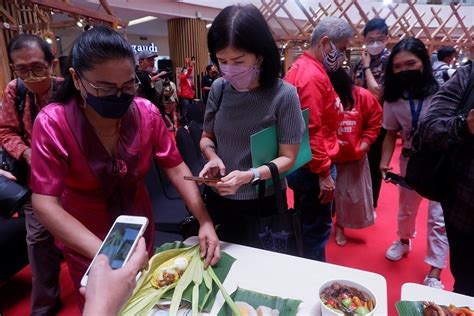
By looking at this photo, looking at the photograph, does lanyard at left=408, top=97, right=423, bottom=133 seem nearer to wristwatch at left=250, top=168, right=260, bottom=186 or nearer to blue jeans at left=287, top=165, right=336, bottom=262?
blue jeans at left=287, top=165, right=336, bottom=262

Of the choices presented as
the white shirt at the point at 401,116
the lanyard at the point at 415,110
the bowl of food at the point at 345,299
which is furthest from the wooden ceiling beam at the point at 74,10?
the bowl of food at the point at 345,299

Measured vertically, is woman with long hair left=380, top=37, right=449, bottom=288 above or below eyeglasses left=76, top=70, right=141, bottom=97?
below

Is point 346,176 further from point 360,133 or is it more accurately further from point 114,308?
point 114,308

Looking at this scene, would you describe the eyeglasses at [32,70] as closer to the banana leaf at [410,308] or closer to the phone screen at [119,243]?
the phone screen at [119,243]

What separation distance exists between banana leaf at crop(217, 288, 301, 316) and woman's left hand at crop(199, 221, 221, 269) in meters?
0.14

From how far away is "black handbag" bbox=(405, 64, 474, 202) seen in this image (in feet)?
3.76

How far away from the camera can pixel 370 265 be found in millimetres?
2248

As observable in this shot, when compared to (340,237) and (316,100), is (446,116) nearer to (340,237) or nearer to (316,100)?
(316,100)

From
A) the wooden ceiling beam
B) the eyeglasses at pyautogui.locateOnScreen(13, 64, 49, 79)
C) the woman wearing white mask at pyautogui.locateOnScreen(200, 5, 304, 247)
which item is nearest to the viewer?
the woman wearing white mask at pyautogui.locateOnScreen(200, 5, 304, 247)

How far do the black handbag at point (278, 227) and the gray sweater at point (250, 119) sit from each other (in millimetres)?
124

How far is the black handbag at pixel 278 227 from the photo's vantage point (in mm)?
1157

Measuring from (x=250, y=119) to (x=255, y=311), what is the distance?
668 mm

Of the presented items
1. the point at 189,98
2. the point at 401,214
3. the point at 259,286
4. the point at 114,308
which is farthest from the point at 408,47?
the point at 189,98

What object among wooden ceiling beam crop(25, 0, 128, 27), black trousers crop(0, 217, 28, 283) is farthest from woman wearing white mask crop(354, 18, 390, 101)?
wooden ceiling beam crop(25, 0, 128, 27)
